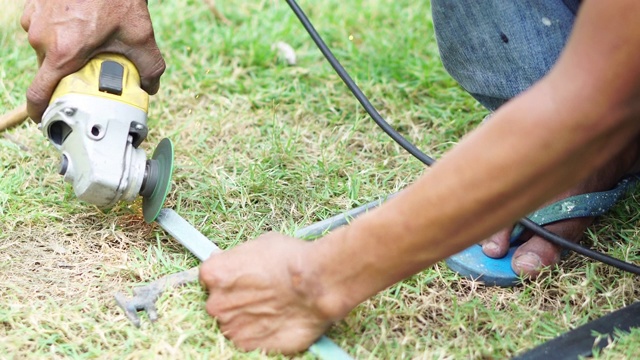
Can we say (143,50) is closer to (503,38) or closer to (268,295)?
(268,295)

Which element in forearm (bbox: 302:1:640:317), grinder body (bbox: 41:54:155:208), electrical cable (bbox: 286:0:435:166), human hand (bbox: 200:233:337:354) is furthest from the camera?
electrical cable (bbox: 286:0:435:166)

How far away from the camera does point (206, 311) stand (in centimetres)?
168

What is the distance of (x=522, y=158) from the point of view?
1202 millimetres

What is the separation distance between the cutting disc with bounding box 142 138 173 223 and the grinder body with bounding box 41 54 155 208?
0.06ft

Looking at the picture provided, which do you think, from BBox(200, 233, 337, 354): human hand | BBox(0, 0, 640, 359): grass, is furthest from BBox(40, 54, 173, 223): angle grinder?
BBox(200, 233, 337, 354): human hand

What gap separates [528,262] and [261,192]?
2.48 feet

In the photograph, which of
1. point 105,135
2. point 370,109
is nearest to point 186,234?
point 105,135

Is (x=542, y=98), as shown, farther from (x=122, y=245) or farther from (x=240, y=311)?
(x=122, y=245)

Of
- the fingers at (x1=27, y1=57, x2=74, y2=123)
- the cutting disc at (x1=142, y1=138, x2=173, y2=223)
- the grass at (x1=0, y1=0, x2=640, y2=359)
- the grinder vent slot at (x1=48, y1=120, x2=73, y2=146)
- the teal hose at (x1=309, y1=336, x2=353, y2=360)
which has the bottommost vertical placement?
the grass at (x1=0, y1=0, x2=640, y2=359)

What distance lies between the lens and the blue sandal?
6.19ft

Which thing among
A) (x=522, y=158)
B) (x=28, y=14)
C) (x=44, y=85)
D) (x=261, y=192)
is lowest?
(x=261, y=192)

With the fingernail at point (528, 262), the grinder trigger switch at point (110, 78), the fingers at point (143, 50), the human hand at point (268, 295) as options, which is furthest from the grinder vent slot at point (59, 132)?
the fingernail at point (528, 262)

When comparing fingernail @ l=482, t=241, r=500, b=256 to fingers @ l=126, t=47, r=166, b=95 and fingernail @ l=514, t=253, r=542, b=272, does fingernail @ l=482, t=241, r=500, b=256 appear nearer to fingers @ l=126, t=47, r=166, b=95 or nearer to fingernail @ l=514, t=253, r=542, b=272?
fingernail @ l=514, t=253, r=542, b=272

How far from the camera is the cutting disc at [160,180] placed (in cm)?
190
